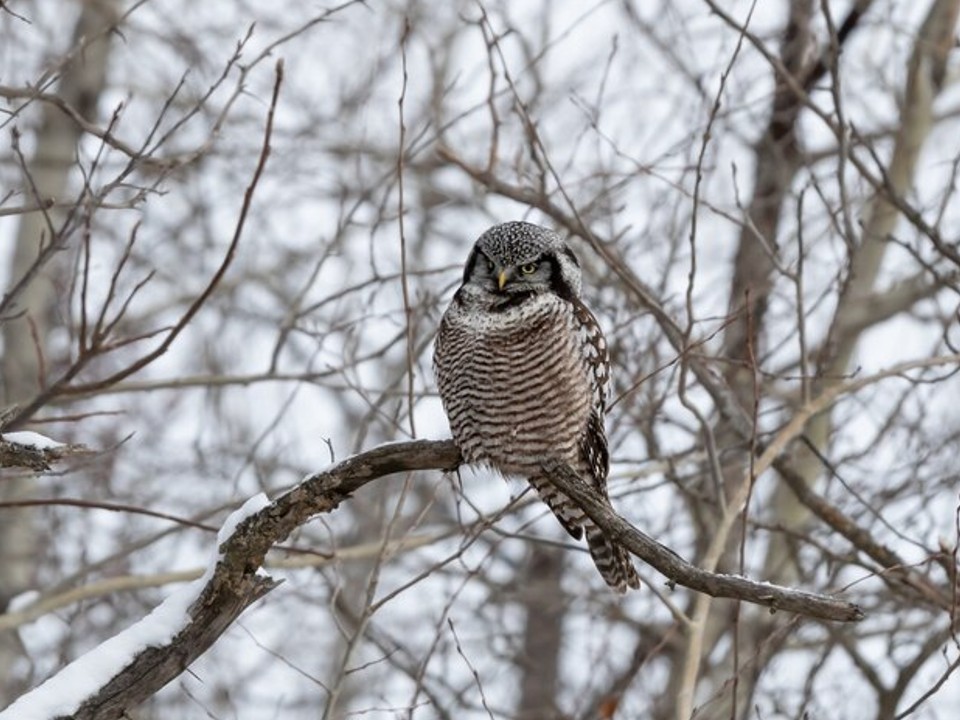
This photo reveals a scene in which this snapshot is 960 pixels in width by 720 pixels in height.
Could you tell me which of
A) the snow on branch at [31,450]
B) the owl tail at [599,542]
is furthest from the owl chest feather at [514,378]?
the snow on branch at [31,450]

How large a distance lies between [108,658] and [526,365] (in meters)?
2.14

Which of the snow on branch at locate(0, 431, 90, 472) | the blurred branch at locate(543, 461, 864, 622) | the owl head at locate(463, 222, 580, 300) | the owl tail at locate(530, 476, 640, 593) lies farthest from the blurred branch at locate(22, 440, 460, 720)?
the owl tail at locate(530, 476, 640, 593)

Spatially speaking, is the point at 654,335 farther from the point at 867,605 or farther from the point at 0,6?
the point at 0,6

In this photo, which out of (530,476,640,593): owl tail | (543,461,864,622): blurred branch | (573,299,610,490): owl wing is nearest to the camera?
(543,461,864,622): blurred branch

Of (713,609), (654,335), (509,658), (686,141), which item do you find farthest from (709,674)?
(686,141)

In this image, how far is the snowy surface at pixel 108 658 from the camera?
4.27 meters

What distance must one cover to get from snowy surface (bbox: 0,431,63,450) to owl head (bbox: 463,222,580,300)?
2193 mm

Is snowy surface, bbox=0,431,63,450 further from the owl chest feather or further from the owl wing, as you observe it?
the owl wing

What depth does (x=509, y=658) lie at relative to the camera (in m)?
9.05

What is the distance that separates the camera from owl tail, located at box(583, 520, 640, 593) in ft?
20.5

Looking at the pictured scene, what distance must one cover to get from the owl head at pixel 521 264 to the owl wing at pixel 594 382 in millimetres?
131

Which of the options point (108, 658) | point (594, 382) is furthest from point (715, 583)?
point (594, 382)

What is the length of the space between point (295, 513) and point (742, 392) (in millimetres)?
4996

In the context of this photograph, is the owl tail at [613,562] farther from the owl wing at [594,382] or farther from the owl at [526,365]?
the owl wing at [594,382]
